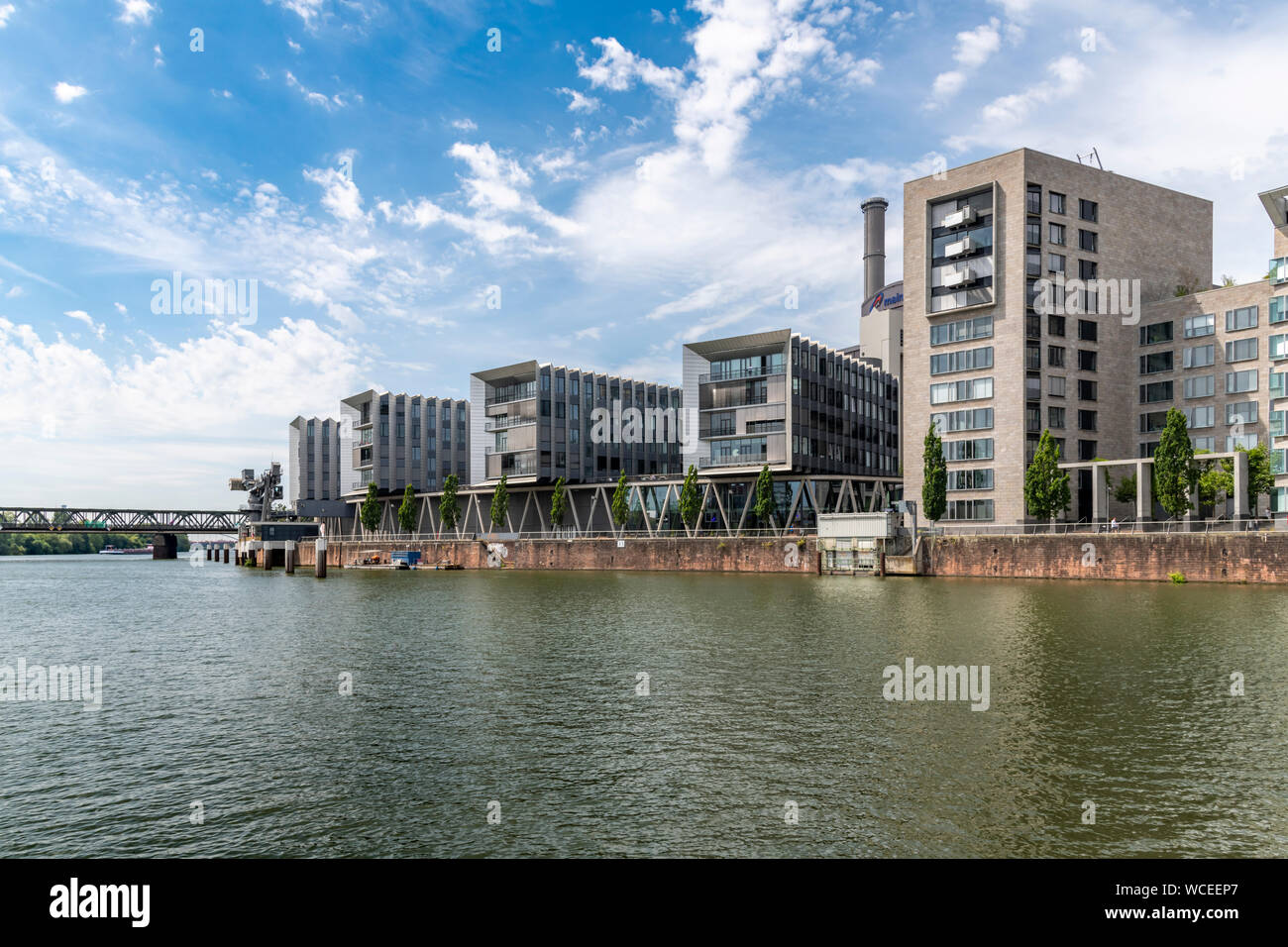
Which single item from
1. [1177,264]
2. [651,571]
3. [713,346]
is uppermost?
[1177,264]

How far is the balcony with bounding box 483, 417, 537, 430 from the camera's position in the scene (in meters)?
146

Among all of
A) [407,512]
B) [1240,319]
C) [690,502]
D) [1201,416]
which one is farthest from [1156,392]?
[407,512]

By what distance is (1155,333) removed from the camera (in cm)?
10581

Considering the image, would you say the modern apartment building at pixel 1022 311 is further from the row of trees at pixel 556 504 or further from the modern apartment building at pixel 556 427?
the modern apartment building at pixel 556 427

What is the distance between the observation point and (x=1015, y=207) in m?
102

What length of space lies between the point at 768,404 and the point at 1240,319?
5687 cm

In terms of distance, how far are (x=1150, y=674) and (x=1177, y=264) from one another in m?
100

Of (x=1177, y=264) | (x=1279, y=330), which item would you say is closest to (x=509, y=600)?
(x=1279, y=330)

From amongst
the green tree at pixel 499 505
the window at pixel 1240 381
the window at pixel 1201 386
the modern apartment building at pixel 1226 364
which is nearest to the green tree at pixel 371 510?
the green tree at pixel 499 505

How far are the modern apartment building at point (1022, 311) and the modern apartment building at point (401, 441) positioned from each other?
111 meters

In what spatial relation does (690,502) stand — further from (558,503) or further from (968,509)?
(968,509)

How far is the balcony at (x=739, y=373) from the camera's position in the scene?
123 meters

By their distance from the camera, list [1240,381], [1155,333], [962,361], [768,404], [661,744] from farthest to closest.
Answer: [768,404] < [962,361] < [1155,333] < [1240,381] < [661,744]

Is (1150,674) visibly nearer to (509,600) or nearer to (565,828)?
(565,828)
